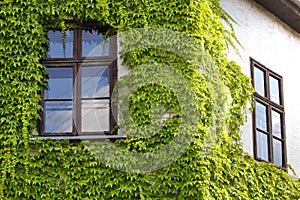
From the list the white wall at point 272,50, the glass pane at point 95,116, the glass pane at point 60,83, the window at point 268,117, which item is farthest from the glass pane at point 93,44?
the window at point 268,117

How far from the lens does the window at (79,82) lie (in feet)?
39.0

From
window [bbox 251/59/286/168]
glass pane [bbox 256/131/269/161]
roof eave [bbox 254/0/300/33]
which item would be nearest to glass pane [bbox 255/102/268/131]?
window [bbox 251/59/286/168]

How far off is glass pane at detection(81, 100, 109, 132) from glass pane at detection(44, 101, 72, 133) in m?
0.21

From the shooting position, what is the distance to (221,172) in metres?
12.1

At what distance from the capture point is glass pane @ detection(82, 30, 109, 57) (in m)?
12.2

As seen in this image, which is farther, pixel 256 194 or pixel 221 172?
pixel 256 194

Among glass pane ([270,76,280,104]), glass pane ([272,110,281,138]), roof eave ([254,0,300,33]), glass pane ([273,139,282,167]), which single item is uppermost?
roof eave ([254,0,300,33])

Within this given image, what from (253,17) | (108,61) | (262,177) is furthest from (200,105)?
(253,17)

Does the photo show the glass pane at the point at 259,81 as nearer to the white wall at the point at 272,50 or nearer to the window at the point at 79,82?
the white wall at the point at 272,50

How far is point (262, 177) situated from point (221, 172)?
1637mm

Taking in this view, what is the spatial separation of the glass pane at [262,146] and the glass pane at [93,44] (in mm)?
3558

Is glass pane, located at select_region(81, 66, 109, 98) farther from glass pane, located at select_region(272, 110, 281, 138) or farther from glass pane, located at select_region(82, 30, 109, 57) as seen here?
glass pane, located at select_region(272, 110, 281, 138)

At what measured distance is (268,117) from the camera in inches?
590

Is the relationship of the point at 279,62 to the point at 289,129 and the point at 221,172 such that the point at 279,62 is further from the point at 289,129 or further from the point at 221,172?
the point at 221,172
